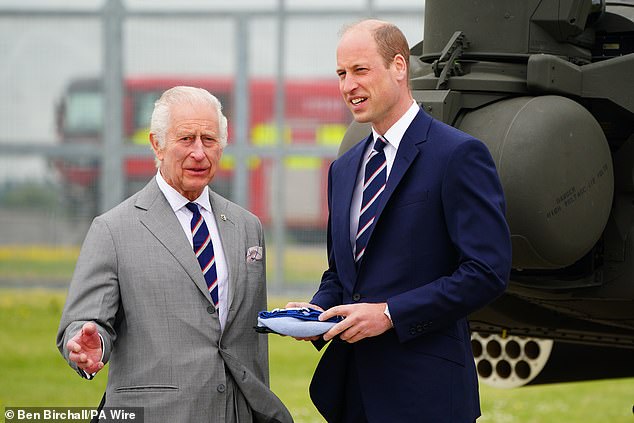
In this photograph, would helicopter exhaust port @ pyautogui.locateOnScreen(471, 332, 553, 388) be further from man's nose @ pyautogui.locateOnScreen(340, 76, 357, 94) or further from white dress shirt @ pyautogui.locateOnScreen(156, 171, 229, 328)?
man's nose @ pyautogui.locateOnScreen(340, 76, 357, 94)

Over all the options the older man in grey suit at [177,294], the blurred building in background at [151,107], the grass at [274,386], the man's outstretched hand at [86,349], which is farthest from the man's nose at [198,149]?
the blurred building in background at [151,107]

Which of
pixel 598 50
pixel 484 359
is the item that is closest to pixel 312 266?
pixel 484 359

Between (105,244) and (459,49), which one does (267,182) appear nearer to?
(459,49)

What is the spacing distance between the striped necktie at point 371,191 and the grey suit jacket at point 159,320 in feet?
1.20

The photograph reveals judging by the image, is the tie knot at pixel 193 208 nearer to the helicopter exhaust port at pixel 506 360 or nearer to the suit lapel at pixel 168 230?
the suit lapel at pixel 168 230

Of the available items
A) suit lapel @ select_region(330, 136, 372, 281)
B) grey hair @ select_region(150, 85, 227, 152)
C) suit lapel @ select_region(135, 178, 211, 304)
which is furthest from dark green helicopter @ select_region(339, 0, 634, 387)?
suit lapel @ select_region(135, 178, 211, 304)

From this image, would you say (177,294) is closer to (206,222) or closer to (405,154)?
(206,222)

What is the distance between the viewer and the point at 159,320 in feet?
11.2

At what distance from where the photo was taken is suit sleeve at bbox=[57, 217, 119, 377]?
3.34 m

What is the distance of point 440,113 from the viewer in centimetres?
427

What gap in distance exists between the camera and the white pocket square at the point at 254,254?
11.9 ft

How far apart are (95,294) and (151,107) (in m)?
10.4

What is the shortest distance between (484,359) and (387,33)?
10.8ft

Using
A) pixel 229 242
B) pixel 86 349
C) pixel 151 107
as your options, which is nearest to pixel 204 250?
pixel 229 242
